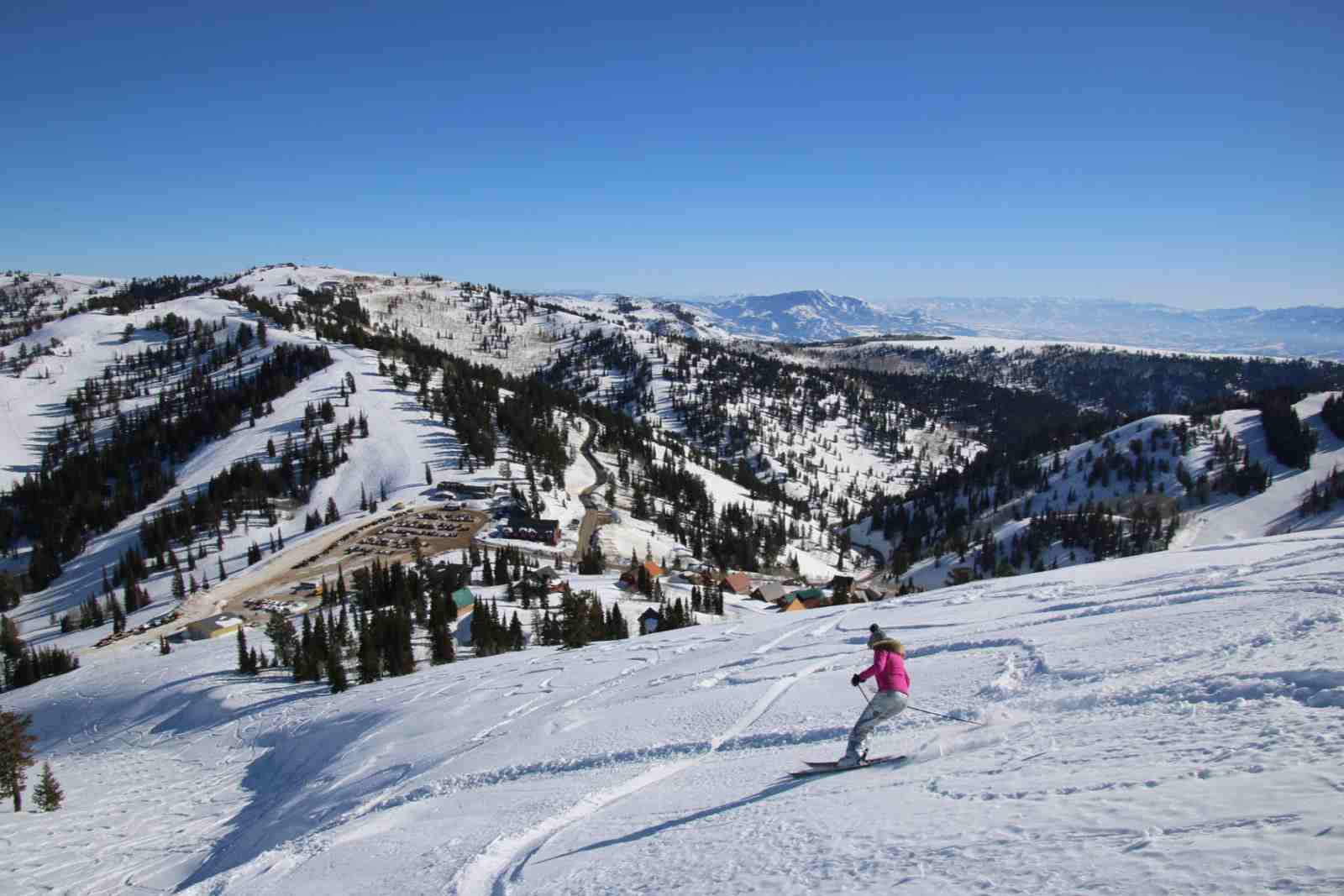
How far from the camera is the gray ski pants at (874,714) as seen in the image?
43.6ft

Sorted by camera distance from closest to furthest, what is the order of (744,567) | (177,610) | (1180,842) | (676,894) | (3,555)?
1. (1180,842)
2. (676,894)
3. (177,610)
4. (744,567)
5. (3,555)

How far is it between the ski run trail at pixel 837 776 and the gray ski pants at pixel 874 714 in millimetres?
648

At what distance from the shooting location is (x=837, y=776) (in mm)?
13570

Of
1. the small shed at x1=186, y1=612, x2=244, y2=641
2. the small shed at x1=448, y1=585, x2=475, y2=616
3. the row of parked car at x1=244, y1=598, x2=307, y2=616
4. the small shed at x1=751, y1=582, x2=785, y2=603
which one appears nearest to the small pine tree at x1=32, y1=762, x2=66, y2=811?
the small shed at x1=448, y1=585, x2=475, y2=616

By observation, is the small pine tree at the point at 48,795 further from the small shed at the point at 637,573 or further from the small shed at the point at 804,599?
the small shed at the point at 804,599

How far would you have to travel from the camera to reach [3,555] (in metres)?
143

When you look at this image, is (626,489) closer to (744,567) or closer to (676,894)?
(744,567)

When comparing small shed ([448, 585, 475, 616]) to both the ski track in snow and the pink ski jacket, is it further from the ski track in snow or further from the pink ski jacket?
the pink ski jacket

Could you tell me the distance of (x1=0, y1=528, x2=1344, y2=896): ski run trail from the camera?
29.1 feet

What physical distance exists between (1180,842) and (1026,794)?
8.29 ft

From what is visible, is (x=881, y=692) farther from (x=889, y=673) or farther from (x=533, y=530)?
(x=533, y=530)

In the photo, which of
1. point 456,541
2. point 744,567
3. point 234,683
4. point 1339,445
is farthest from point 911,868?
point 1339,445

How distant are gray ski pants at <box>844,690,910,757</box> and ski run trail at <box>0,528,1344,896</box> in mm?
648

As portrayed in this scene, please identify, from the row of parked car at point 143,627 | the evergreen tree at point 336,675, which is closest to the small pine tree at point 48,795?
the evergreen tree at point 336,675
